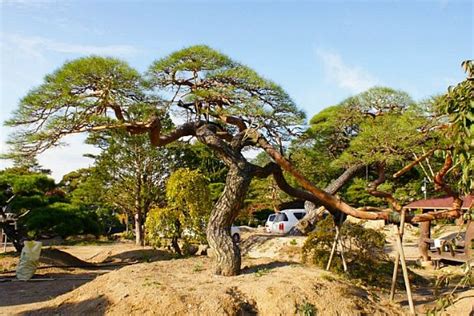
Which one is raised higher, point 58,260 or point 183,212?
point 183,212

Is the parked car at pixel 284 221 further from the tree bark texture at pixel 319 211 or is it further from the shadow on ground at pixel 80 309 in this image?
the shadow on ground at pixel 80 309

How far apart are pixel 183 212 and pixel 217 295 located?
227 inches

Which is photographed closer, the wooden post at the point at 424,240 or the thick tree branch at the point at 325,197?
the thick tree branch at the point at 325,197

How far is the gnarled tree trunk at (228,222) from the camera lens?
260 inches

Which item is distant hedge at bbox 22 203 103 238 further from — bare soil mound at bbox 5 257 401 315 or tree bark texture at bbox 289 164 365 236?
tree bark texture at bbox 289 164 365 236

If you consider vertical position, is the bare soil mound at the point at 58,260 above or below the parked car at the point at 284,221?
below

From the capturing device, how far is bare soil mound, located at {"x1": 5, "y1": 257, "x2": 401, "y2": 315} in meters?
5.31

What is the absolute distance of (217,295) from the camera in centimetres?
546

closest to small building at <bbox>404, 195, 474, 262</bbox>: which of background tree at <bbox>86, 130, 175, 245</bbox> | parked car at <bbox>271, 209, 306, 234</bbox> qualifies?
parked car at <bbox>271, 209, 306, 234</bbox>

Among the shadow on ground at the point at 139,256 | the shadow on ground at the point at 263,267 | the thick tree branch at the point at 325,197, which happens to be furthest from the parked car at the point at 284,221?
the thick tree branch at the point at 325,197

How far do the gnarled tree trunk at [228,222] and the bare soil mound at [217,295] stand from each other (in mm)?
230

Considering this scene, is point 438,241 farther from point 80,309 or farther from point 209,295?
point 80,309

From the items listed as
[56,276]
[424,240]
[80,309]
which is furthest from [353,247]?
[56,276]

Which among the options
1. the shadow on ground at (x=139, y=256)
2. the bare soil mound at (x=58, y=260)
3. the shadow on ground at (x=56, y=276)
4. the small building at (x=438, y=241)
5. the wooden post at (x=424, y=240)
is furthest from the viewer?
the wooden post at (x=424, y=240)
